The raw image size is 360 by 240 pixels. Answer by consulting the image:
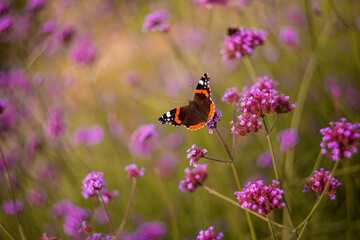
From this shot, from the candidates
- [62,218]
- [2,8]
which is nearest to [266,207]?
[62,218]

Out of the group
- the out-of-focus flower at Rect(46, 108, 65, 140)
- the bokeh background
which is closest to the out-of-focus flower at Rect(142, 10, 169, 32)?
the bokeh background

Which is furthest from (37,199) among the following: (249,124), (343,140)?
(343,140)

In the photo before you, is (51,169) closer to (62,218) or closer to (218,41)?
(62,218)

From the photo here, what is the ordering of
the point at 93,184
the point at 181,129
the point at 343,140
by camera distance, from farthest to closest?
1. the point at 181,129
2. the point at 93,184
3. the point at 343,140

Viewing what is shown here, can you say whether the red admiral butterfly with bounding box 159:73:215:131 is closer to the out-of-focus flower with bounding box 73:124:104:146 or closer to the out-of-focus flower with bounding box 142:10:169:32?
the out-of-focus flower with bounding box 142:10:169:32

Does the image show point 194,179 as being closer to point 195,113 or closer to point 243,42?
point 195,113

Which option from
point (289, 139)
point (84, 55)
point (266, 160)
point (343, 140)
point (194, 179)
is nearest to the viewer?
point (343, 140)
